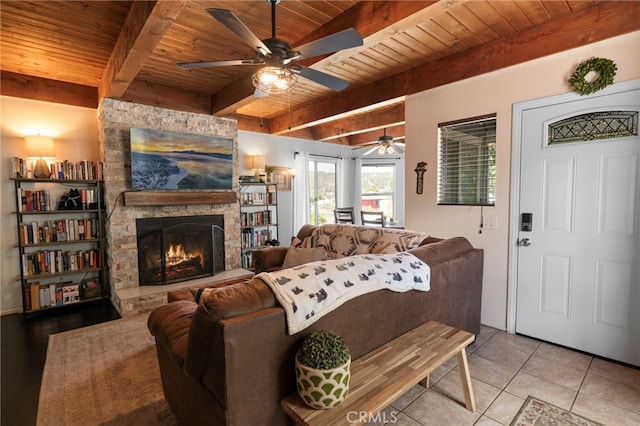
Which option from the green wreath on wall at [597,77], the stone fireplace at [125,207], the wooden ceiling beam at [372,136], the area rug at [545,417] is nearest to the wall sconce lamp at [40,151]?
the stone fireplace at [125,207]

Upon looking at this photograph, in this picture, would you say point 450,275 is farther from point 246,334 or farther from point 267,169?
point 267,169

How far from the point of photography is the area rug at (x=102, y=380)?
1916 mm

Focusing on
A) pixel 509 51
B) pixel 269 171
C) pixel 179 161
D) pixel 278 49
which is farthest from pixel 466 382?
pixel 269 171

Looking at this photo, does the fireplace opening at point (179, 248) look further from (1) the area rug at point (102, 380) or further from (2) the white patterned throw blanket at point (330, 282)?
(2) the white patterned throw blanket at point (330, 282)

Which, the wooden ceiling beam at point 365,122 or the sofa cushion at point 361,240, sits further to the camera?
the wooden ceiling beam at point 365,122

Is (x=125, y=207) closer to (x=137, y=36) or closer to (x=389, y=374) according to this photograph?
(x=137, y=36)

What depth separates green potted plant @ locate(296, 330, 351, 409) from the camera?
1265 millimetres

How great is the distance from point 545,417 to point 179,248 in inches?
165

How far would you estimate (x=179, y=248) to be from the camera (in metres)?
4.31

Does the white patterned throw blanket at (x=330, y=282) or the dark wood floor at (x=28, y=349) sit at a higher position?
the white patterned throw blanket at (x=330, y=282)

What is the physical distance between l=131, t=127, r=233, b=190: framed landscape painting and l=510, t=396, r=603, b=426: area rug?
420cm

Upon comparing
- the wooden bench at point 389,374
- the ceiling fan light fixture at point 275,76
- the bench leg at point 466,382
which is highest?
the ceiling fan light fixture at point 275,76

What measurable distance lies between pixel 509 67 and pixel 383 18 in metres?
1.48

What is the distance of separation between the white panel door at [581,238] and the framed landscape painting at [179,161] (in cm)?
380
